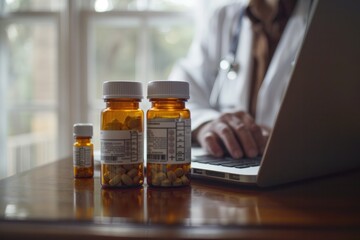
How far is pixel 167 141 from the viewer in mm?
460

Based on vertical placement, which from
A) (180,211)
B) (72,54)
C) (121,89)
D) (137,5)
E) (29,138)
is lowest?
(29,138)

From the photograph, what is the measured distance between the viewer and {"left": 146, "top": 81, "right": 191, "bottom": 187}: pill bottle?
462 mm

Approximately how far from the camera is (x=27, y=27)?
Result: 175 cm

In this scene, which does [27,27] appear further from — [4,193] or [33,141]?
[4,193]

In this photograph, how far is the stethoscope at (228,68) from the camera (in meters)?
1.13

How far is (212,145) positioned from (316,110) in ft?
0.80

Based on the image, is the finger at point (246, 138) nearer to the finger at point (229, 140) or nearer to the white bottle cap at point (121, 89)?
the finger at point (229, 140)

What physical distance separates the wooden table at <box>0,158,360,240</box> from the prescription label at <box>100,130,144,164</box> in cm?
4

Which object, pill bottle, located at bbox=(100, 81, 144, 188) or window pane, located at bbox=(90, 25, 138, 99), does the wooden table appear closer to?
pill bottle, located at bbox=(100, 81, 144, 188)

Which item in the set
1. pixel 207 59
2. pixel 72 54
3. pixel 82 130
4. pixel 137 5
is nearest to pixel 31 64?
pixel 72 54

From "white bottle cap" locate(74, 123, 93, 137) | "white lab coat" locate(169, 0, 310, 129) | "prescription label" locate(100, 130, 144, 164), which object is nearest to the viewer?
"prescription label" locate(100, 130, 144, 164)

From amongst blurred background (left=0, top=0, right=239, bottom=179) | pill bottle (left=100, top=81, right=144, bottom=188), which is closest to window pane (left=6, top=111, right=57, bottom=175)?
blurred background (left=0, top=0, right=239, bottom=179)

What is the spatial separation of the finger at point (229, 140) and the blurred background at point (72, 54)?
43.6 inches

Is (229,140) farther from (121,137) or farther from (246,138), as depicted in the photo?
(121,137)
